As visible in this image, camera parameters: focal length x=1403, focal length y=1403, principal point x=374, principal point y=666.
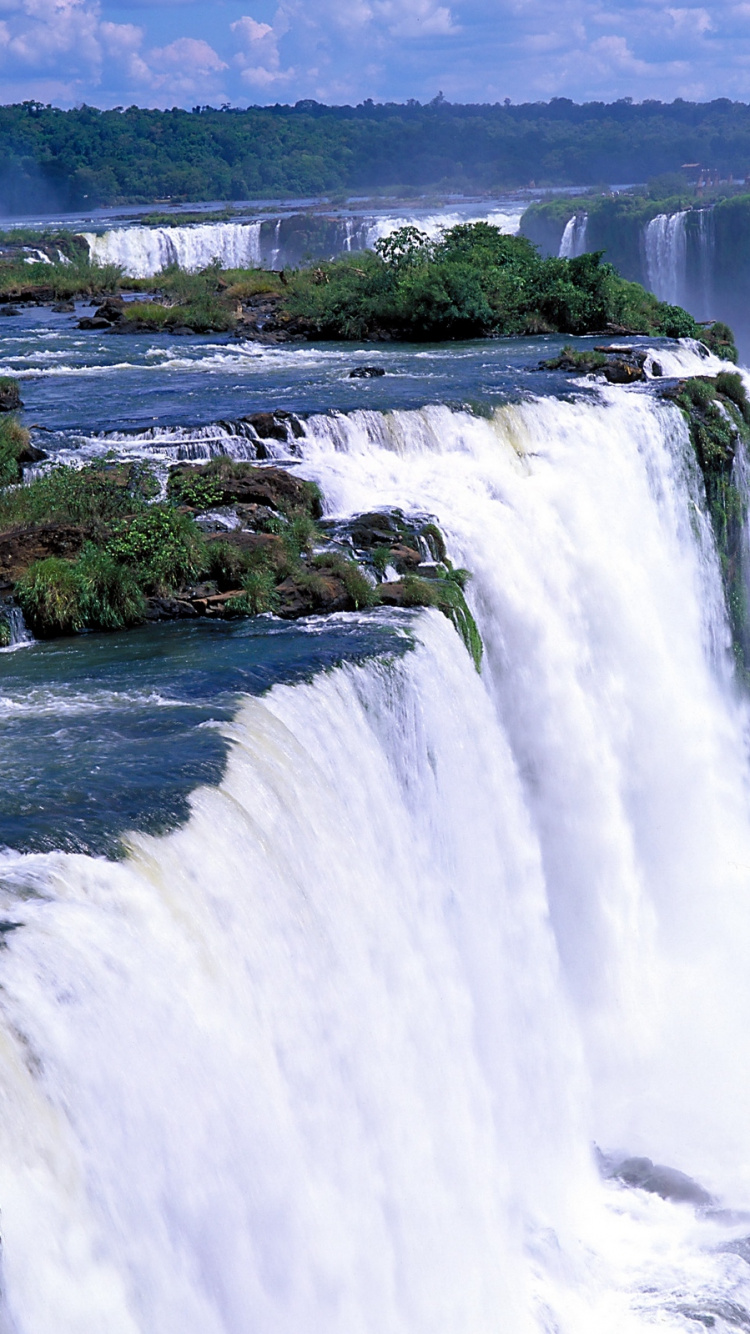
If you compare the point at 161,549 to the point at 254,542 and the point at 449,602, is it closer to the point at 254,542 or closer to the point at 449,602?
the point at 254,542

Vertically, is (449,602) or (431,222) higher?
(431,222)

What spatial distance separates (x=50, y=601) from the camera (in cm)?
1288

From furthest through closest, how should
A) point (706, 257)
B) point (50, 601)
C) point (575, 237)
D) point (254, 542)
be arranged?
1. point (575, 237)
2. point (706, 257)
3. point (254, 542)
4. point (50, 601)

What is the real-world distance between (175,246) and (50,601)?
38880mm

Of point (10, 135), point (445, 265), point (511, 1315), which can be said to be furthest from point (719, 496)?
point (10, 135)

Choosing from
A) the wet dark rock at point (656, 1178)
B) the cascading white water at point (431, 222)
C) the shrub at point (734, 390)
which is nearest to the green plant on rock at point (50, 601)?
the wet dark rock at point (656, 1178)

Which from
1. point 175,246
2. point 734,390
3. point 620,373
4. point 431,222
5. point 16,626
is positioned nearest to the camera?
point 16,626

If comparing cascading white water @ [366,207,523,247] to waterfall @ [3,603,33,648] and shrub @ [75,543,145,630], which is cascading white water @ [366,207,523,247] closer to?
shrub @ [75,543,145,630]

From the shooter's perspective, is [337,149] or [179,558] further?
[337,149]

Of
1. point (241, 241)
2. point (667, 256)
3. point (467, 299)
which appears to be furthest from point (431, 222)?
point (467, 299)

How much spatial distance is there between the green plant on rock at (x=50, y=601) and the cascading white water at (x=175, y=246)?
32.1m

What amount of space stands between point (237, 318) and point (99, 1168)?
83.3 feet

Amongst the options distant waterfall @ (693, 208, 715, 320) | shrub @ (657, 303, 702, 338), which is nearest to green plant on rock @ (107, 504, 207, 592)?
shrub @ (657, 303, 702, 338)

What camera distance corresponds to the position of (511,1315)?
914 cm
